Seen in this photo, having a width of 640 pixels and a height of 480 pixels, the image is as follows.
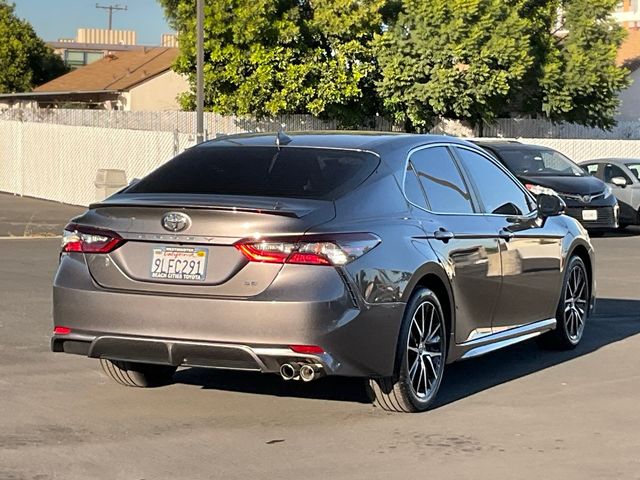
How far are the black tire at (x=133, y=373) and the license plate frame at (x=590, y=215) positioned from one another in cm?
1512

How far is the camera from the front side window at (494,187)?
337 inches

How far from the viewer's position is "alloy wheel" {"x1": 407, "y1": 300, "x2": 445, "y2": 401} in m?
7.36

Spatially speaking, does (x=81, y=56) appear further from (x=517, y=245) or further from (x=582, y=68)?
(x=517, y=245)

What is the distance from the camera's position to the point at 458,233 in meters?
7.88

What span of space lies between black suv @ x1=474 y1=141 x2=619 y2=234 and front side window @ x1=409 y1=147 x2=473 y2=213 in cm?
1336

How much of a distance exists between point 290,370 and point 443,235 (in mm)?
1455

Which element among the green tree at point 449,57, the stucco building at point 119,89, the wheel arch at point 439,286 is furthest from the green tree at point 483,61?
the wheel arch at point 439,286

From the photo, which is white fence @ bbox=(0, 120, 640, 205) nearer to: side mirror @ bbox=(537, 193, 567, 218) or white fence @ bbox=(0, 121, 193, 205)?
white fence @ bbox=(0, 121, 193, 205)

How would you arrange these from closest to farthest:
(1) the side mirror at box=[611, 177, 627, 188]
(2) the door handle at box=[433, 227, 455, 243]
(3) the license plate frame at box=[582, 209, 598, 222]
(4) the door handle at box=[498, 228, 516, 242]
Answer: (2) the door handle at box=[433, 227, 455, 243], (4) the door handle at box=[498, 228, 516, 242], (3) the license plate frame at box=[582, 209, 598, 222], (1) the side mirror at box=[611, 177, 627, 188]

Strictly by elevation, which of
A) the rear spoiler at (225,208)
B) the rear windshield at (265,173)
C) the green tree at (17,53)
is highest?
the green tree at (17,53)

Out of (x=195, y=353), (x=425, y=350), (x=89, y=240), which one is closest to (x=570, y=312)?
(x=425, y=350)

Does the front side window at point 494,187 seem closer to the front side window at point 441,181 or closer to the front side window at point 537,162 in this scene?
the front side window at point 441,181

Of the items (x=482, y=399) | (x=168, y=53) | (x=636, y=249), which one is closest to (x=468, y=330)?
(x=482, y=399)

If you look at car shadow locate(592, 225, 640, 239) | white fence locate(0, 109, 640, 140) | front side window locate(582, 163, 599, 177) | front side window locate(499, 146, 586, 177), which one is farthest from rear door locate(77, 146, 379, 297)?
white fence locate(0, 109, 640, 140)
